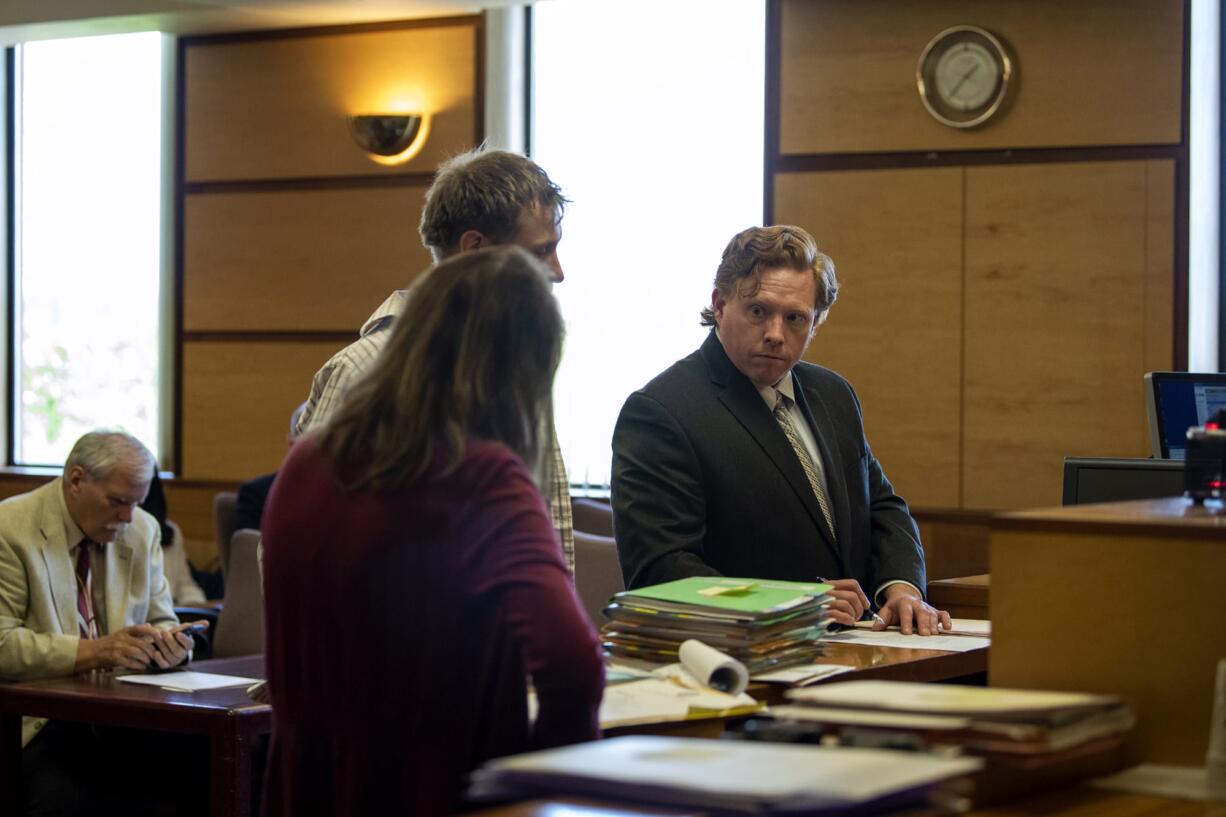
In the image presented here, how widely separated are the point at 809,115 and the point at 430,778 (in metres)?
5.23

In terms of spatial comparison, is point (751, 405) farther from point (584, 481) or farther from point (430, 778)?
point (584, 481)

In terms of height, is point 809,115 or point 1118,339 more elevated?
point 809,115

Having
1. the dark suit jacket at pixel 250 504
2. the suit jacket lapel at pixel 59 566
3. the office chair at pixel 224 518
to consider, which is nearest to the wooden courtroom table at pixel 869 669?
the suit jacket lapel at pixel 59 566

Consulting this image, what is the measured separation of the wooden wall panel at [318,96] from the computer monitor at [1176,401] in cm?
429

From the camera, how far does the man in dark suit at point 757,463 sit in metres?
3.17

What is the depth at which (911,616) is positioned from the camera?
313 cm

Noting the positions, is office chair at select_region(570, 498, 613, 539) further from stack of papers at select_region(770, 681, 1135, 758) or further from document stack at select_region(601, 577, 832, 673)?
stack of papers at select_region(770, 681, 1135, 758)

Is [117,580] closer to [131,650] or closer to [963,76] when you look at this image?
[131,650]

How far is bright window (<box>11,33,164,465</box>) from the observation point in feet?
28.0

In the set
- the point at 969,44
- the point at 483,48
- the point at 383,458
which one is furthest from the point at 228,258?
the point at 383,458

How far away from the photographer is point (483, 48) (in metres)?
7.38

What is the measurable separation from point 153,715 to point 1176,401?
8.78 feet

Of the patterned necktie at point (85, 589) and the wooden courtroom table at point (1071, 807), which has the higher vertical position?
the wooden courtroom table at point (1071, 807)

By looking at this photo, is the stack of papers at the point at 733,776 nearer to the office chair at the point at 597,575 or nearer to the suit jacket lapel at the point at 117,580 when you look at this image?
the suit jacket lapel at the point at 117,580
